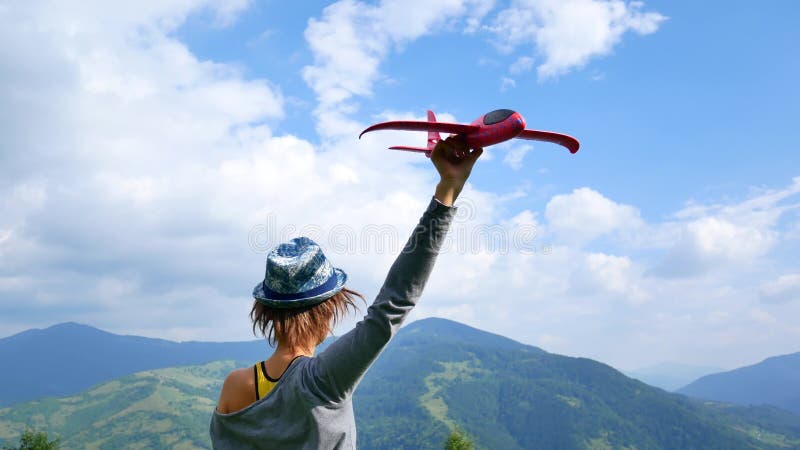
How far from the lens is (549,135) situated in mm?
4113

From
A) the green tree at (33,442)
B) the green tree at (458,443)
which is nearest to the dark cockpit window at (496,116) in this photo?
the green tree at (458,443)

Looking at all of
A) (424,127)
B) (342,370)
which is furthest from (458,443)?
(342,370)

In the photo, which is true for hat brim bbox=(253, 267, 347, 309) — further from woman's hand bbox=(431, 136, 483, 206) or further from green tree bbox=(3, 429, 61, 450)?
green tree bbox=(3, 429, 61, 450)

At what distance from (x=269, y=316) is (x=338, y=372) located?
723 millimetres

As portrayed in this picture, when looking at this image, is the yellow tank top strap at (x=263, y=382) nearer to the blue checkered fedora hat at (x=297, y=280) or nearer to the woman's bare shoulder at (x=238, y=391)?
the woman's bare shoulder at (x=238, y=391)

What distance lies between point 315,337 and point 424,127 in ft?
4.77

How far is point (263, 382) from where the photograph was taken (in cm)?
282

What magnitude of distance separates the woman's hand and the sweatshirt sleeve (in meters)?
0.07

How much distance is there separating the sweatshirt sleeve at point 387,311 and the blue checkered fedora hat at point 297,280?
436mm

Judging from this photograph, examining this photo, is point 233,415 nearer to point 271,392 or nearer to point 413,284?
point 271,392

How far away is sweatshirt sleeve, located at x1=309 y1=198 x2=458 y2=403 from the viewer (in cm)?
244

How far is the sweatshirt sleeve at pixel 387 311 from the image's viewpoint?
244 cm

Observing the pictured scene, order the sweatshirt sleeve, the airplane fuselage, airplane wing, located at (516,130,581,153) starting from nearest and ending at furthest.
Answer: the sweatshirt sleeve < the airplane fuselage < airplane wing, located at (516,130,581,153)

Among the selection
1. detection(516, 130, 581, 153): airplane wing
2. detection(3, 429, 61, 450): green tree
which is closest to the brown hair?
detection(516, 130, 581, 153): airplane wing
